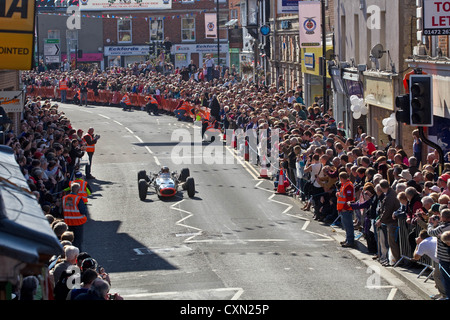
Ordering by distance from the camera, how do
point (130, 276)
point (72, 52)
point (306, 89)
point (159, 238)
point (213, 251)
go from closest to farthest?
point (130, 276) → point (213, 251) → point (159, 238) → point (306, 89) → point (72, 52)

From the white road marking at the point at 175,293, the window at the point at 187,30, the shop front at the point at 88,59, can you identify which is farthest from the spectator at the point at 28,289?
the window at the point at 187,30

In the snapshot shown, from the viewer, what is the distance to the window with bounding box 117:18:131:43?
84.8 meters

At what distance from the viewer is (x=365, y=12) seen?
100 ft

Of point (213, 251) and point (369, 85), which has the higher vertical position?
point (369, 85)

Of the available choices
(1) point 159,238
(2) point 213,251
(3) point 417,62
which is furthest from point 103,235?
(3) point 417,62

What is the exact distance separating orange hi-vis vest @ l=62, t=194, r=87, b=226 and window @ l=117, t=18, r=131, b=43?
68716 mm

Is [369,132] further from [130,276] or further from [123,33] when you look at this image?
[123,33]

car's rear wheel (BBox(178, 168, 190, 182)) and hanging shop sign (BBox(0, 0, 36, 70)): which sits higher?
hanging shop sign (BBox(0, 0, 36, 70))

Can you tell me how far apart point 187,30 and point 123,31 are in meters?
6.63

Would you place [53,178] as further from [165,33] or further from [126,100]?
[165,33]

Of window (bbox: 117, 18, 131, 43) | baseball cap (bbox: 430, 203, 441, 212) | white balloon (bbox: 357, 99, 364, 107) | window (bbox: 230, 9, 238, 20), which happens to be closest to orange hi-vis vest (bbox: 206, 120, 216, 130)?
white balloon (bbox: 357, 99, 364, 107)

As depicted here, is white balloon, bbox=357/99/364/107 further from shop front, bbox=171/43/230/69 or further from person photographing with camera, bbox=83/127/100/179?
shop front, bbox=171/43/230/69

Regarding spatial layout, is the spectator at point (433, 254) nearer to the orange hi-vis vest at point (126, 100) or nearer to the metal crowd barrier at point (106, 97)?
the metal crowd barrier at point (106, 97)

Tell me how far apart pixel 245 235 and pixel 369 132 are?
12.5 metres
